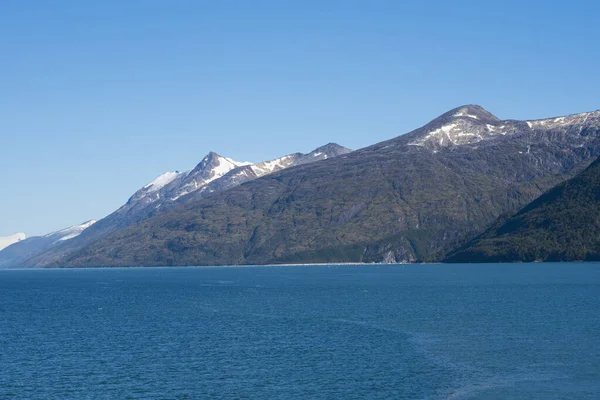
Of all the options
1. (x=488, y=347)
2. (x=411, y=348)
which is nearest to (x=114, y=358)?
(x=411, y=348)

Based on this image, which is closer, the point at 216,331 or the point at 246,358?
the point at 246,358

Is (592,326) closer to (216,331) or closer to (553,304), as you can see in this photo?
(553,304)

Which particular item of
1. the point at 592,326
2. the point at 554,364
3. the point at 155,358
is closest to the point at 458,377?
the point at 554,364

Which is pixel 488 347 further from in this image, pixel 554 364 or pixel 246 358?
pixel 246 358

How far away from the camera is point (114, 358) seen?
9056cm

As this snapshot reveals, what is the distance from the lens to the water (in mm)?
72375

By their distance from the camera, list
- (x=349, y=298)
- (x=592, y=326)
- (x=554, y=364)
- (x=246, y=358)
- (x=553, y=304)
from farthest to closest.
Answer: (x=349, y=298) < (x=553, y=304) < (x=592, y=326) < (x=246, y=358) < (x=554, y=364)

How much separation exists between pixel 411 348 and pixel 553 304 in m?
61.2

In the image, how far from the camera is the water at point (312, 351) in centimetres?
7238

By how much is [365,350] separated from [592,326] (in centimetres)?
3725

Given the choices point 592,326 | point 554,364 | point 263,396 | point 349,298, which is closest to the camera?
point 263,396

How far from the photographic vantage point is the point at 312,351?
307 feet

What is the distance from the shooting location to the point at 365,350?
9325 cm

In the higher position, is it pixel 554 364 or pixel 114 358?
pixel 114 358
